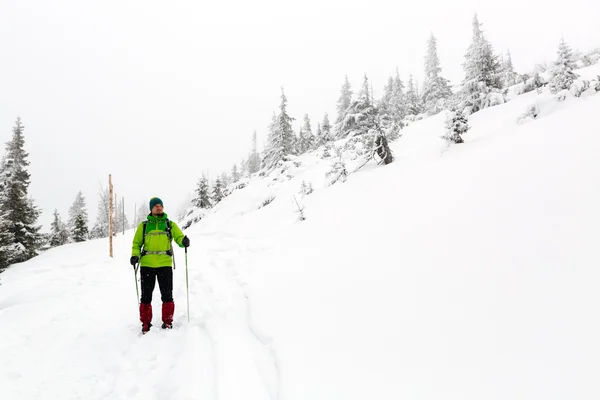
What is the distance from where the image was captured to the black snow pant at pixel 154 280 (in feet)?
18.5

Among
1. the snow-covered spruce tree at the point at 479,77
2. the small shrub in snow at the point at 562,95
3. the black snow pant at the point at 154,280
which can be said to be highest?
→ the snow-covered spruce tree at the point at 479,77

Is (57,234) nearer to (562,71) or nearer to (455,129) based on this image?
(455,129)


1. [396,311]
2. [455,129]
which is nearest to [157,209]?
[396,311]

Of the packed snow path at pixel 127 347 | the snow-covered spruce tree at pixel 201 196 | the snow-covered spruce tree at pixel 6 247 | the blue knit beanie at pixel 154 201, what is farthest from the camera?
the snow-covered spruce tree at pixel 201 196

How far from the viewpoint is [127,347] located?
496 centimetres

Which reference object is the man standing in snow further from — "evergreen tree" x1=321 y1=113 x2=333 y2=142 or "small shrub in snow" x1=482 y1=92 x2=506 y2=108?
"evergreen tree" x1=321 y1=113 x2=333 y2=142

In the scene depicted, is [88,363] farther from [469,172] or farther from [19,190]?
[19,190]

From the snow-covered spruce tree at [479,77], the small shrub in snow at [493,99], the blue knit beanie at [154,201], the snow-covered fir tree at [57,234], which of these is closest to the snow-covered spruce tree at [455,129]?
the blue knit beanie at [154,201]

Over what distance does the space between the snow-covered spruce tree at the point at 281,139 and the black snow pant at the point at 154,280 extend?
88.8 feet

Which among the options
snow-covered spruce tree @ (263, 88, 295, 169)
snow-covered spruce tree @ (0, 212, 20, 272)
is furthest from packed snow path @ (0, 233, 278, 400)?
snow-covered spruce tree @ (263, 88, 295, 169)

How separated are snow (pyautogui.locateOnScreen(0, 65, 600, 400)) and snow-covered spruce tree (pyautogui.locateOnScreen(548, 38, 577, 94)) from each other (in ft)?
20.2

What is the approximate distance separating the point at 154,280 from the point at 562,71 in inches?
672

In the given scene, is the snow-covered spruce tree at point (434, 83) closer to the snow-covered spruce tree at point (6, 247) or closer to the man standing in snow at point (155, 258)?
the man standing in snow at point (155, 258)

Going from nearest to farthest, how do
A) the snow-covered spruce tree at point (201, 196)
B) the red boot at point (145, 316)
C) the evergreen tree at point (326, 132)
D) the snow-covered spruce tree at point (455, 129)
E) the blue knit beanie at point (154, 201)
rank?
the red boot at point (145, 316), the blue knit beanie at point (154, 201), the snow-covered spruce tree at point (455, 129), the snow-covered spruce tree at point (201, 196), the evergreen tree at point (326, 132)
